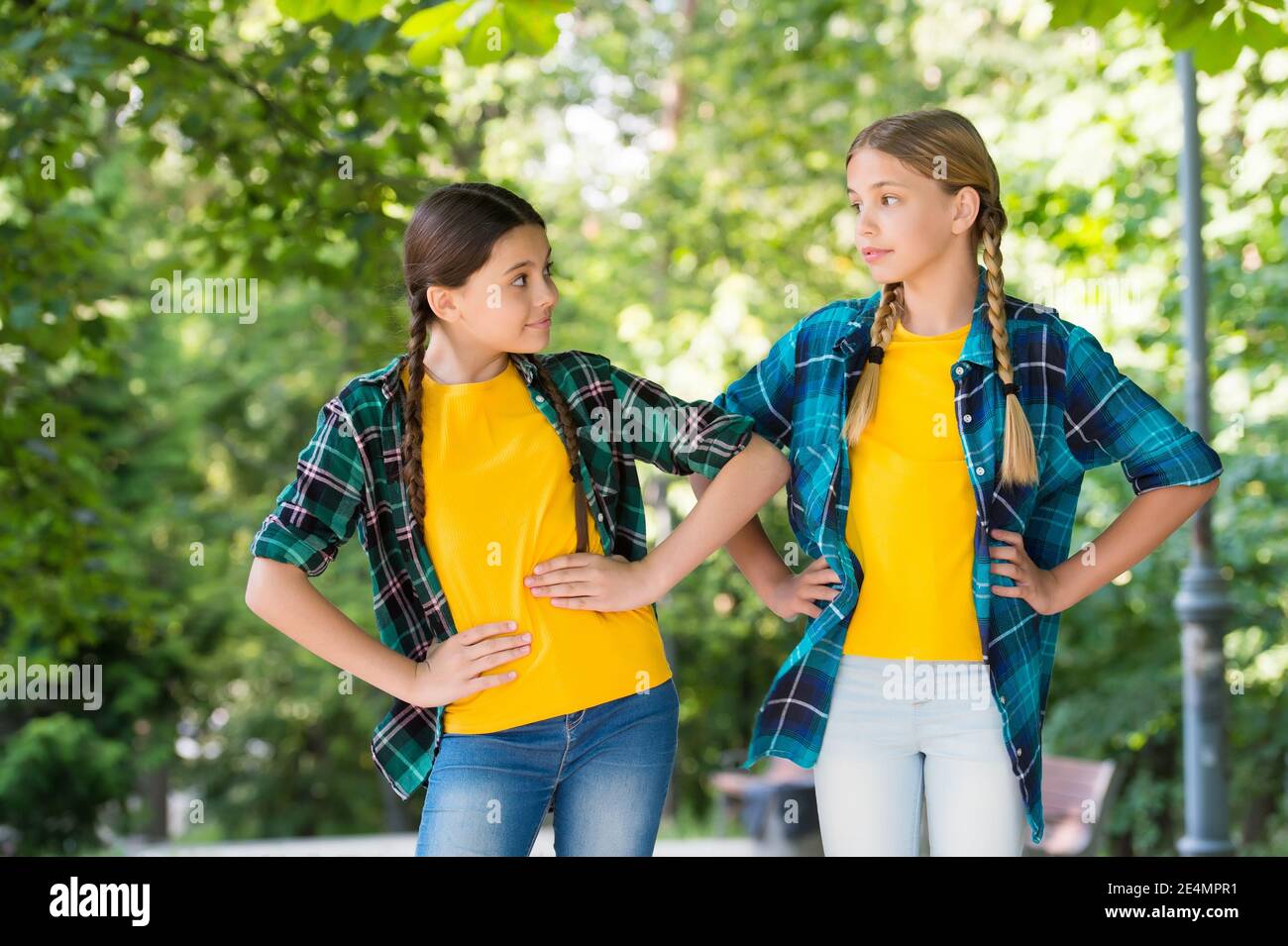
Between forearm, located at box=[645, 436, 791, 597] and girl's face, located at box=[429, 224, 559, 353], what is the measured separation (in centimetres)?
37

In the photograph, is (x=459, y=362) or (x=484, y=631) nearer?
(x=484, y=631)

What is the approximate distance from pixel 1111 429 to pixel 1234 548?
600 centimetres

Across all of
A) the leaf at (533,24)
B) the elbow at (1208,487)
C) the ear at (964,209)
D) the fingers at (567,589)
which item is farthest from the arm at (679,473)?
the leaf at (533,24)

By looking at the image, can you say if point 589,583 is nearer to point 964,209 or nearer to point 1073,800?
point 964,209

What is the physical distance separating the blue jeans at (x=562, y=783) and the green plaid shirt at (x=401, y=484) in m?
0.11

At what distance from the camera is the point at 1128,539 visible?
238 centimetres

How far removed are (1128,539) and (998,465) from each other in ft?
0.97

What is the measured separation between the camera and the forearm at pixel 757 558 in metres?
2.54

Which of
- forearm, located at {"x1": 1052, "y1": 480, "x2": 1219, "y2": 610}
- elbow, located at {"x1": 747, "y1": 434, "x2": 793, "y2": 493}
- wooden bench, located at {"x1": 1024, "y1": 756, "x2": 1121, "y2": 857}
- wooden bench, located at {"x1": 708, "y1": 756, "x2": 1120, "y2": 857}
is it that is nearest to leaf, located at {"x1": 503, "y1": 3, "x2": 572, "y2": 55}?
elbow, located at {"x1": 747, "y1": 434, "x2": 793, "y2": 493}

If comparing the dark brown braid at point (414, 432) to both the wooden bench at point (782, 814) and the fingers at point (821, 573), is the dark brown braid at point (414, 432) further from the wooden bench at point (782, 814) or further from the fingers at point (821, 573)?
the wooden bench at point (782, 814)

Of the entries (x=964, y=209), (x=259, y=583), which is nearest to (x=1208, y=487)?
(x=964, y=209)

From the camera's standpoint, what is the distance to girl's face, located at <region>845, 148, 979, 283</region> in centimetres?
234

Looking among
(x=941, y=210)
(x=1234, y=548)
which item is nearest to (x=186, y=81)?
(x=941, y=210)

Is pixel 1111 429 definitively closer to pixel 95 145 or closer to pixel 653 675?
pixel 653 675
